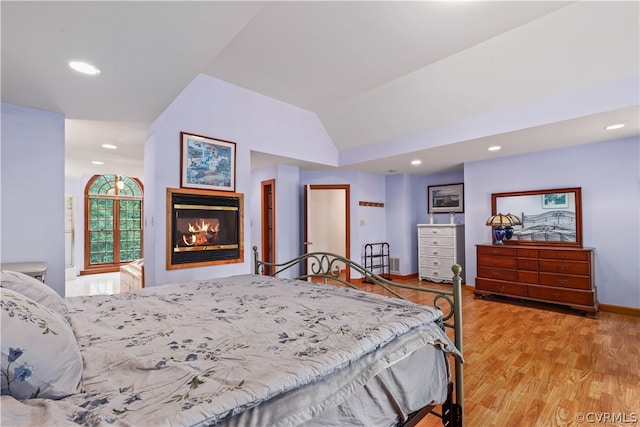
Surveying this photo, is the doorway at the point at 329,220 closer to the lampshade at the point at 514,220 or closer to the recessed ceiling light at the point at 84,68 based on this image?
the lampshade at the point at 514,220

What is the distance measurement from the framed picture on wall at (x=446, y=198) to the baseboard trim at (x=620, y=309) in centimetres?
267

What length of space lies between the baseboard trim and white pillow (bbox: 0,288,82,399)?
5.54 metres

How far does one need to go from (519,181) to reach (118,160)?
6.48m

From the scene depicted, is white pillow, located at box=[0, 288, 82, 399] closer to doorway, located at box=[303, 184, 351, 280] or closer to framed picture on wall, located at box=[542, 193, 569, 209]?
framed picture on wall, located at box=[542, 193, 569, 209]

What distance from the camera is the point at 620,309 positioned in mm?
3857

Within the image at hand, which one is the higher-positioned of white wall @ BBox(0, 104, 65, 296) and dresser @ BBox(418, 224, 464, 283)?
white wall @ BBox(0, 104, 65, 296)

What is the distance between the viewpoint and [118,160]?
4840 millimetres

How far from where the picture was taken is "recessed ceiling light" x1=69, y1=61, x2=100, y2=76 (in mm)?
2003

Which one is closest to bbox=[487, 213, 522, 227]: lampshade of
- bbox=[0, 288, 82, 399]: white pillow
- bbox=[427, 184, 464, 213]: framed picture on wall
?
bbox=[427, 184, 464, 213]: framed picture on wall

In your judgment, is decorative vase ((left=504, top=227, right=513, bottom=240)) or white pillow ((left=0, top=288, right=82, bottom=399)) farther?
decorative vase ((left=504, top=227, right=513, bottom=240))

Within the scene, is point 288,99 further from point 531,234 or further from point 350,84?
point 531,234

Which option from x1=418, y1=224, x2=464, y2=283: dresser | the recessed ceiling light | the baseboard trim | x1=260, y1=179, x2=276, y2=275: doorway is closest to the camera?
the recessed ceiling light

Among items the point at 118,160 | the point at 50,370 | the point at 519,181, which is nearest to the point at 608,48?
the point at 519,181

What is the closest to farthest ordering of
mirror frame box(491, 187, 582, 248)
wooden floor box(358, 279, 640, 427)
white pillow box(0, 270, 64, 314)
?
white pillow box(0, 270, 64, 314) → wooden floor box(358, 279, 640, 427) → mirror frame box(491, 187, 582, 248)
